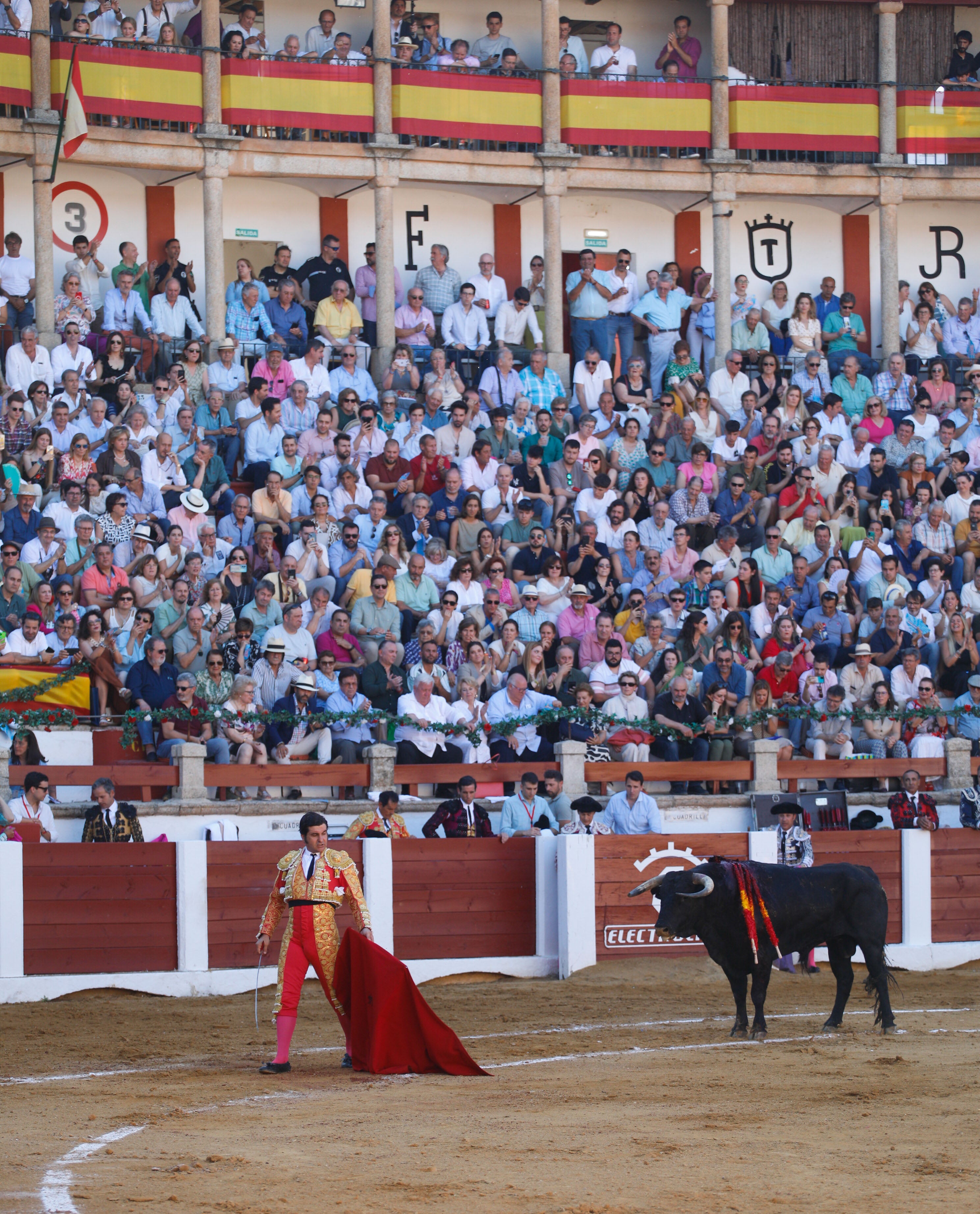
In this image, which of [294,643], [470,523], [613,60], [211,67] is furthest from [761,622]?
[613,60]

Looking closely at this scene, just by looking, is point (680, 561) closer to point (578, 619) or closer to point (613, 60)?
point (578, 619)

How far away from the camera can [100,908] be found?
39.2 feet

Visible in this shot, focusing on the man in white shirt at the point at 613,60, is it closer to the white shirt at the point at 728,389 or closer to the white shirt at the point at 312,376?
the white shirt at the point at 728,389

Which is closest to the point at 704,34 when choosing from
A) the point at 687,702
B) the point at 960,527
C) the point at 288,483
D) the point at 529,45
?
the point at 529,45

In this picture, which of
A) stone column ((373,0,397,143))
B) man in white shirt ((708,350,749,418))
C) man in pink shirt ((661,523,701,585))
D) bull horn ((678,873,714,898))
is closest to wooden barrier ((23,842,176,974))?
bull horn ((678,873,714,898))

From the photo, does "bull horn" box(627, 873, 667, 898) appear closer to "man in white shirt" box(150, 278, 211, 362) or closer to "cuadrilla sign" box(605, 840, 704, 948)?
"cuadrilla sign" box(605, 840, 704, 948)

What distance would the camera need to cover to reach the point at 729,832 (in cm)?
1365

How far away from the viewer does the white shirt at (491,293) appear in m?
19.6

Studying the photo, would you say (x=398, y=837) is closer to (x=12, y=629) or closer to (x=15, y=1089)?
(x=12, y=629)

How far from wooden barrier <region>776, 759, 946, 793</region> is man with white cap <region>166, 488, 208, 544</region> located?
483 centimetres

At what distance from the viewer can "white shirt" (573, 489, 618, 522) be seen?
16.1m

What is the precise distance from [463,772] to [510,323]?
7.49 m

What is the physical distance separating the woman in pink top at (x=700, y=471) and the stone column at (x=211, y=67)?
6.64m

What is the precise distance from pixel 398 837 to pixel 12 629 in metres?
3.08
